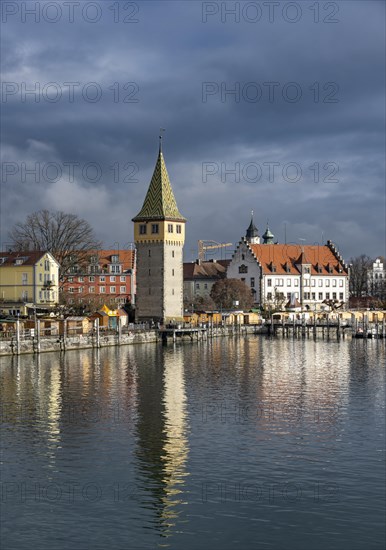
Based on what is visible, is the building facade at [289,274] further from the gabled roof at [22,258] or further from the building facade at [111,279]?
the gabled roof at [22,258]

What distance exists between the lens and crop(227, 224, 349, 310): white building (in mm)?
140750

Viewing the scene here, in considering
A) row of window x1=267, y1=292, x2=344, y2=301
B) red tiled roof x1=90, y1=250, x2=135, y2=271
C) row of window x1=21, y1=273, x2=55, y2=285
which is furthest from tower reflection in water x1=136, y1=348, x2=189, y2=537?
row of window x1=267, y1=292, x2=344, y2=301

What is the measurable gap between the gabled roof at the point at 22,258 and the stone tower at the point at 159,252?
38.5 ft

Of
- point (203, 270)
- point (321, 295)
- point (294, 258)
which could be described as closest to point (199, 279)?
point (203, 270)

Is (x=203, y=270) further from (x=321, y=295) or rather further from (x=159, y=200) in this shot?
(x=159, y=200)

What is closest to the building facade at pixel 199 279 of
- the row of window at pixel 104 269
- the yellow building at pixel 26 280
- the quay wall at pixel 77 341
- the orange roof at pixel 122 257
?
the orange roof at pixel 122 257

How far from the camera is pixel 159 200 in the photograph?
10431 centimetres

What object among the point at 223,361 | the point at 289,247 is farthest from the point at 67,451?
the point at 289,247

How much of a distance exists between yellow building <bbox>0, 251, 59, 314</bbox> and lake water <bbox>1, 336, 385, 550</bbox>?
4451cm

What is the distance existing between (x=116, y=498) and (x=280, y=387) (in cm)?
2623

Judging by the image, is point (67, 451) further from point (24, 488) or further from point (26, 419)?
point (26, 419)

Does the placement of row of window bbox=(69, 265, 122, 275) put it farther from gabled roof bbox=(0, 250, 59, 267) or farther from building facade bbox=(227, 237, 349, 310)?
gabled roof bbox=(0, 250, 59, 267)

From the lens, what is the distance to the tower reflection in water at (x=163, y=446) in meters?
26.4

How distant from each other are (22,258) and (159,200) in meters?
18.5
